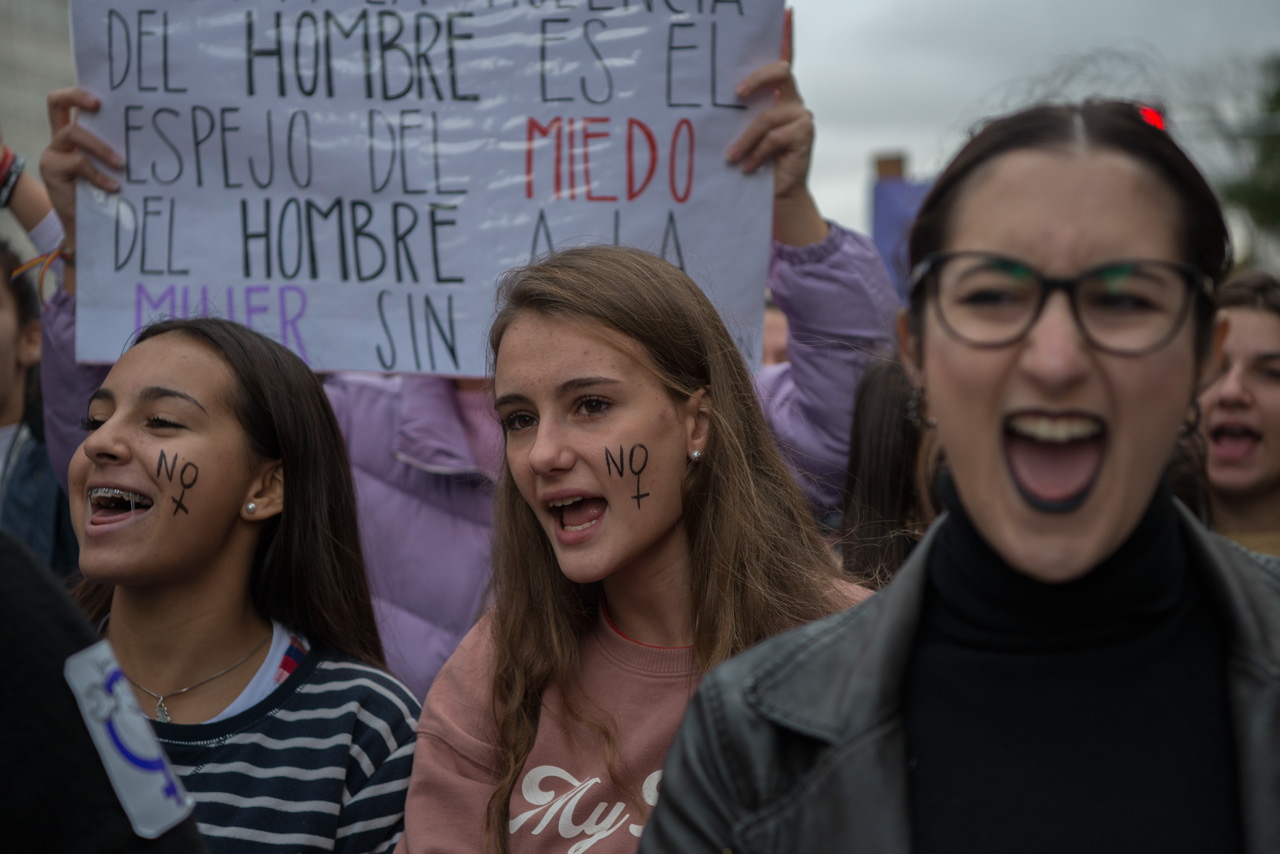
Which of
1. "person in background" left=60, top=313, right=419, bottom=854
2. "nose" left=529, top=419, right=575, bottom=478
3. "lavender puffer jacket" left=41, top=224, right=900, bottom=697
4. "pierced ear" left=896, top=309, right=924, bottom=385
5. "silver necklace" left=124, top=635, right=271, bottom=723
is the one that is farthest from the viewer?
"lavender puffer jacket" left=41, top=224, right=900, bottom=697

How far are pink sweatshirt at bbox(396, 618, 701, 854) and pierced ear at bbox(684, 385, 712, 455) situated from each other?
442mm

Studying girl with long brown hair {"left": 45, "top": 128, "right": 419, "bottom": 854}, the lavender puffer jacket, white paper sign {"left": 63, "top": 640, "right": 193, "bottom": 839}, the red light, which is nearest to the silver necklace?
girl with long brown hair {"left": 45, "top": 128, "right": 419, "bottom": 854}

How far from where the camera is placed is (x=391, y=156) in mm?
3312

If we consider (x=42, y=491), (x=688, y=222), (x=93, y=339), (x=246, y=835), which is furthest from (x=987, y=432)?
(x=42, y=491)

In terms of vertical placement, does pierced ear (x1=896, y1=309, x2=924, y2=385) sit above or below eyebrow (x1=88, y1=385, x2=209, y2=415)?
above

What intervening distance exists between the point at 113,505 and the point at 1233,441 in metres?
3.48

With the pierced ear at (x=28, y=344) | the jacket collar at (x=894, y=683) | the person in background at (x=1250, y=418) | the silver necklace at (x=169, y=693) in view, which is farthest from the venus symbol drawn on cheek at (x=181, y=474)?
the person in background at (x=1250, y=418)

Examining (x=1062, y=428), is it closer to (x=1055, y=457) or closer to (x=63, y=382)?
(x=1055, y=457)

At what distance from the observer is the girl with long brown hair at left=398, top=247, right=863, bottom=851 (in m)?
2.19

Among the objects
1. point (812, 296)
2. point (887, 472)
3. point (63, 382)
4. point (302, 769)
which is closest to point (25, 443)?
point (63, 382)

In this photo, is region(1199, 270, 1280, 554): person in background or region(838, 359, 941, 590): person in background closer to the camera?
region(838, 359, 941, 590): person in background

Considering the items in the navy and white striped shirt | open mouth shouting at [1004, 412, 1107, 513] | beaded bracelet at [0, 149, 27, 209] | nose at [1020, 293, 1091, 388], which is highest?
beaded bracelet at [0, 149, 27, 209]

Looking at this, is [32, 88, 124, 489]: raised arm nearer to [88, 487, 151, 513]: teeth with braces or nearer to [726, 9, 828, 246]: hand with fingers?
[88, 487, 151, 513]: teeth with braces

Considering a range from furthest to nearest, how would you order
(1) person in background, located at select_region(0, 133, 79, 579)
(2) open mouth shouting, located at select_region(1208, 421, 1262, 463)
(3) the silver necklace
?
(2) open mouth shouting, located at select_region(1208, 421, 1262, 463)
(1) person in background, located at select_region(0, 133, 79, 579)
(3) the silver necklace
